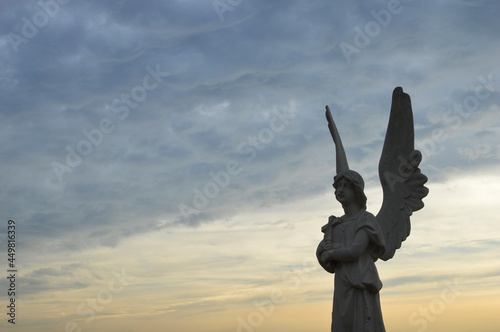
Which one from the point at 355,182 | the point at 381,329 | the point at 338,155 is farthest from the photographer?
the point at 338,155

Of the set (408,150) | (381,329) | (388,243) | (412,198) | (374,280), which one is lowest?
(381,329)

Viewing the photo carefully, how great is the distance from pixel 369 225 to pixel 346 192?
2.61 ft

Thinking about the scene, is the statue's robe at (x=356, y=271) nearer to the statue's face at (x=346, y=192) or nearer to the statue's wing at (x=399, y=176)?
the statue's face at (x=346, y=192)

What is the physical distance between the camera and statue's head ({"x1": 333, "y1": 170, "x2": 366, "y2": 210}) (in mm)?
10914

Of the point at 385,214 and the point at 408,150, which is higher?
the point at 408,150

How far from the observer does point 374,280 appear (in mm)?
10328

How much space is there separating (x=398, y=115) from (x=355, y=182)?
174 centimetres

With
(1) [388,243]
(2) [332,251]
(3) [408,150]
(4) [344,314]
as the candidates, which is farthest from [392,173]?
(4) [344,314]

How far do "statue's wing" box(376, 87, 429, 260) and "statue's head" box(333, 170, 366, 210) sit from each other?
0.63 m

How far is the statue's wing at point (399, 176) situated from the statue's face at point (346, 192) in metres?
0.82

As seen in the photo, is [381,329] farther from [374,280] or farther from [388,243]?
[388,243]

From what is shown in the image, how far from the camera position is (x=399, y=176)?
37.6 feet

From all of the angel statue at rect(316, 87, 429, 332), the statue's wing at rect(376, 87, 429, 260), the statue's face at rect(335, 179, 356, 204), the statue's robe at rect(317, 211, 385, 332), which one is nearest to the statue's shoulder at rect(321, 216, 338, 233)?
the angel statue at rect(316, 87, 429, 332)

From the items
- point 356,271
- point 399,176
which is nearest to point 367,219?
point 356,271
